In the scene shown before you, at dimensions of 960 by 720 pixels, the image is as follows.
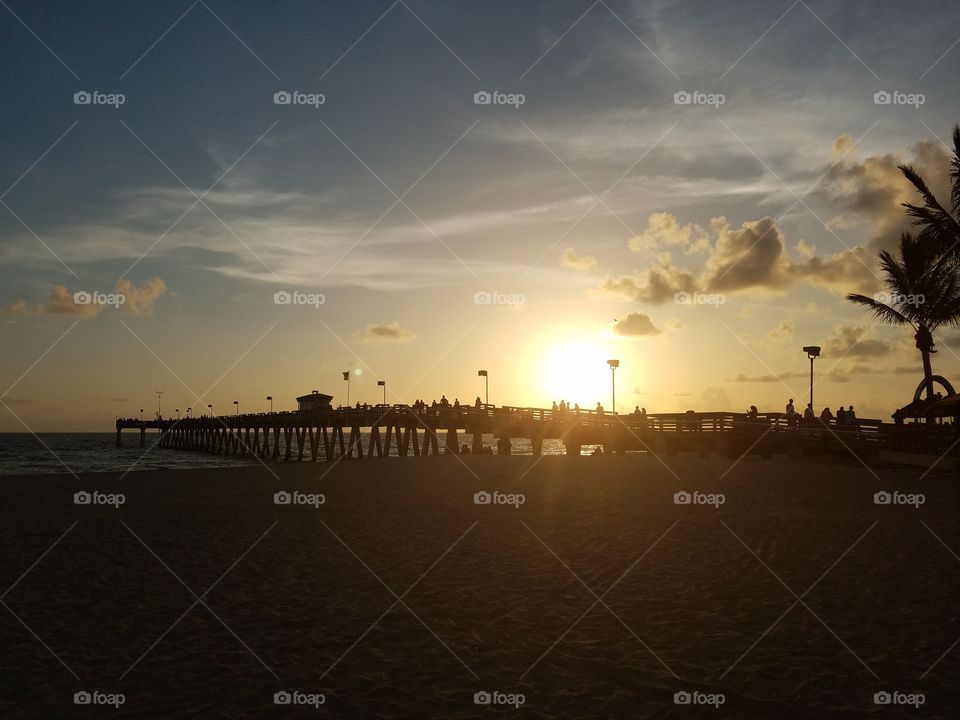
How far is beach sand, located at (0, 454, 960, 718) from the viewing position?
6027 millimetres

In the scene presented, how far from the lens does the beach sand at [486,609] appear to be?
6027 mm

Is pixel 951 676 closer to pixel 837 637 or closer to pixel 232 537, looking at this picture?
pixel 837 637

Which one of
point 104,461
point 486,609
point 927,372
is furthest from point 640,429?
point 104,461

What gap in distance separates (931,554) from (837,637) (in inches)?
198

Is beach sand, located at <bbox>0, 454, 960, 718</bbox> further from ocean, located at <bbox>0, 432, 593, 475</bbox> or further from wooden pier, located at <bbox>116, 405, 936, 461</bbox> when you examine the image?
ocean, located at <bbox>0, 432, 593, 475</bbox>

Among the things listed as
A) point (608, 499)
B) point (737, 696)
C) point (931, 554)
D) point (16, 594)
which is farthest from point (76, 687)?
point (608, 499)

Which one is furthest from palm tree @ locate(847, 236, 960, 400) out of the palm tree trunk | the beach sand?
the beach sand

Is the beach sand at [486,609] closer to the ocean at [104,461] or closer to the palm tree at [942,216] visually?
the palm tree at [942,216]

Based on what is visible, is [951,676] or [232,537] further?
[232,537]

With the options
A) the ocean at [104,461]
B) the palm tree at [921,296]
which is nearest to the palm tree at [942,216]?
the palm tree at [921,296]

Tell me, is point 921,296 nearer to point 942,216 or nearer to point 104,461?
point 942,216

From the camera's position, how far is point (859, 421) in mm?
29156

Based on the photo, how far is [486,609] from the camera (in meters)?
8.45

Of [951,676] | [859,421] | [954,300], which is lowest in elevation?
[951,676]
